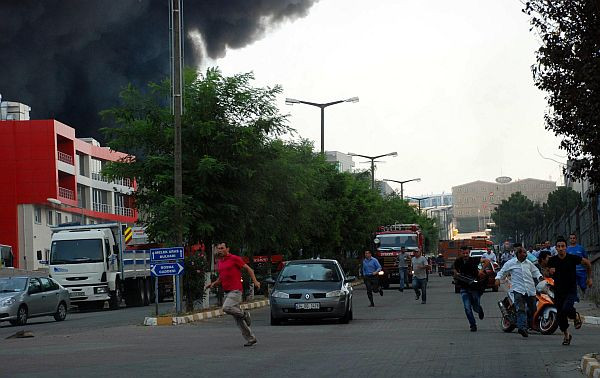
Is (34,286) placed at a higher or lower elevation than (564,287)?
lower

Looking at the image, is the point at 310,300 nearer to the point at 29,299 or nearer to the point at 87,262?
the point at 29,299

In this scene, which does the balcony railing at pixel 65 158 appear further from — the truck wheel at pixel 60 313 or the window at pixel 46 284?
the window at pixel 46 284

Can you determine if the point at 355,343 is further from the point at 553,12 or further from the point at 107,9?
the point at 107,9

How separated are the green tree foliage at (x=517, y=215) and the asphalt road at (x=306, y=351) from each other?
126 m

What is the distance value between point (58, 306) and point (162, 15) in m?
90.9

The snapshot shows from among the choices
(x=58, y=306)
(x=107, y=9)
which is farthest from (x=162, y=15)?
(x=58, y=306)

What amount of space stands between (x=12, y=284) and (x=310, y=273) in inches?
444

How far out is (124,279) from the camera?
148 ft

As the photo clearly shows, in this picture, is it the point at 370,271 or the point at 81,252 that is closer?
the point at 370,271

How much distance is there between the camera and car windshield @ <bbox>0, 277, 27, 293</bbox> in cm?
3334

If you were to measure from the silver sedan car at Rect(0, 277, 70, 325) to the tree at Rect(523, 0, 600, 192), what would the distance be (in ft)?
59.0

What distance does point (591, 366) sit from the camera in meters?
13.2

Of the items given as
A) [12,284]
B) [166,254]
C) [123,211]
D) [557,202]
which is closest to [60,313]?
[12,284]

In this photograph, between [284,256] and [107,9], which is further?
[107,9]
